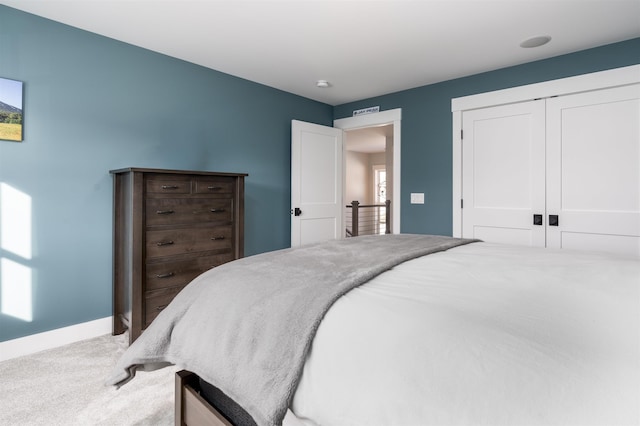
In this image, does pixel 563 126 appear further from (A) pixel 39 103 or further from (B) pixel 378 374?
(A) pixel 39 103

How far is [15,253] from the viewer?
241 cm

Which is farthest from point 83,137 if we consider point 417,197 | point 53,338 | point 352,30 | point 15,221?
point 417,197

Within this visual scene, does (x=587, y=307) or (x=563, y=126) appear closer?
(x=587, y=307)

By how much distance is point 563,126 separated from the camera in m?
3.09

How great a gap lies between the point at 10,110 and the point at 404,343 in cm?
298

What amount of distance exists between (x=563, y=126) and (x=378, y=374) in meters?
3.30

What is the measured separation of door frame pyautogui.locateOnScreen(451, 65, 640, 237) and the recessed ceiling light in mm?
448

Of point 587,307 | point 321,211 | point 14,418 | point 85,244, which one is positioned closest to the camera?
point 587,307

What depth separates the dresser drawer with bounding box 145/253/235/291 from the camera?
2.56 meters

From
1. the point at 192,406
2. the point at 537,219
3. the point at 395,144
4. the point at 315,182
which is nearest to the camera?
the point at 192,406

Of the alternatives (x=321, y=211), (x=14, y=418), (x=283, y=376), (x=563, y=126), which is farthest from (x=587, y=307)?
(x=321, y=211)

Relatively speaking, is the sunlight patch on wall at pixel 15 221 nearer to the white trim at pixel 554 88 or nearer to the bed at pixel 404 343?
the bed at pixel 404 343

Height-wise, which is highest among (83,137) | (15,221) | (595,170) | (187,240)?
(83,137)

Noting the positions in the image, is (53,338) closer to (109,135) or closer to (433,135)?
(109,135)
